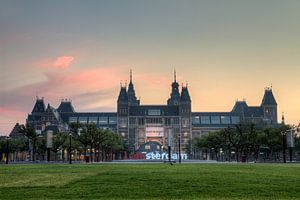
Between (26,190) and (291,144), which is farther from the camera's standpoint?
A: (291,144)

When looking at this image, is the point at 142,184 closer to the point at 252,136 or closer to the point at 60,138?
the point at 252,136

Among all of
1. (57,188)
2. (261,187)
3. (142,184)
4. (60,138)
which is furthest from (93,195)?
(60,138)

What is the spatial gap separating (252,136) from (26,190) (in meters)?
92.8

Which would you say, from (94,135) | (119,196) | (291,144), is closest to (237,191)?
(119,196)

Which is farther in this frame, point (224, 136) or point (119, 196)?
point (224, 136)

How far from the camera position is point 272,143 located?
10775 cm

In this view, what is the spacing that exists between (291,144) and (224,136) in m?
50.1

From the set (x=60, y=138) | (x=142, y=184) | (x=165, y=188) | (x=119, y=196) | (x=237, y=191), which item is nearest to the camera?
(x=119, y=196)

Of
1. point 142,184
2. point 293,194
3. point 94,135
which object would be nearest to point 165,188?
point 142,184

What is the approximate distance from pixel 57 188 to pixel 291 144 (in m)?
56.1

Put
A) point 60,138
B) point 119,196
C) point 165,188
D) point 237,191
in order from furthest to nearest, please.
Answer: point 60,138 < point 165,188 < point 237,191 < point 119,196

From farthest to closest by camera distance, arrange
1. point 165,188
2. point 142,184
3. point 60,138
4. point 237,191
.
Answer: point 60,138, point 142,184, point 165,188, point 237,191

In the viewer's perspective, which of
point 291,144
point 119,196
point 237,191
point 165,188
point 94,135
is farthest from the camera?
point 94,135

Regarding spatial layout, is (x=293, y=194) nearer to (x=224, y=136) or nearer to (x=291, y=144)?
(x=291, y=144)
